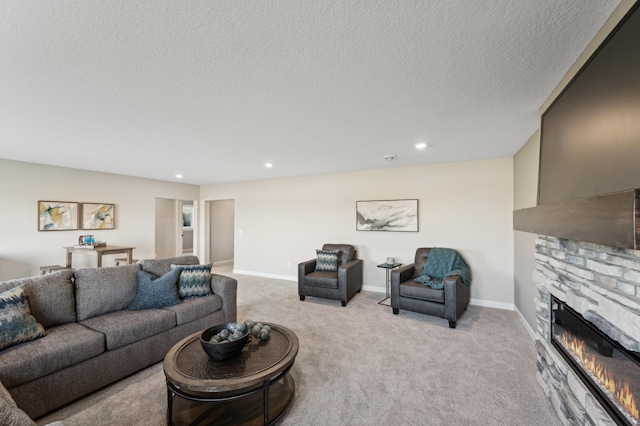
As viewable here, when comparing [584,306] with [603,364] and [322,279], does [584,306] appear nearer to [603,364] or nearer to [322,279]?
[603,364]

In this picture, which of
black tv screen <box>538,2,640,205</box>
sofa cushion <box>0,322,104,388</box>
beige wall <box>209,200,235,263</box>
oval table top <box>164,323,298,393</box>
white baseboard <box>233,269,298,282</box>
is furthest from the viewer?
beige wall <box>209,200,235,263</box>

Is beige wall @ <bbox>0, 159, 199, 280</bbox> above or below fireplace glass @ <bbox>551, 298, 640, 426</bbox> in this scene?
above

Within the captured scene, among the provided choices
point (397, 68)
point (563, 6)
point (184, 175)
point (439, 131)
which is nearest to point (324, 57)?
point (397, 68)

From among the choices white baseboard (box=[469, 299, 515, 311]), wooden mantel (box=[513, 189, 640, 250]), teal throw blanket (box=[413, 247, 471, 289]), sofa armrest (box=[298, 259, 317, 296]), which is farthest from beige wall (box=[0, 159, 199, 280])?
wooden mantel (box=[513, 189, 640, 250])

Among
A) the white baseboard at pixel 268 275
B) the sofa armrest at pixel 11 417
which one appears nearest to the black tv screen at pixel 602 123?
the sofa armrest at pixel 11 417

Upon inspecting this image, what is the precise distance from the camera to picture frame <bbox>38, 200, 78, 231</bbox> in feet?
15.5

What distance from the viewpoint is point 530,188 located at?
318 centimetres

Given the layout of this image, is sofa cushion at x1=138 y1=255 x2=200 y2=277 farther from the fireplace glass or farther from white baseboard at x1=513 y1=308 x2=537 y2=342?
white baseboard at x1=513 y1=308 x2=537 y2=342

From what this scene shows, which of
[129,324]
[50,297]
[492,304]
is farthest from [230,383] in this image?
[492,304]

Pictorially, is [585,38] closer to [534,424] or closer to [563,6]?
[563,6]

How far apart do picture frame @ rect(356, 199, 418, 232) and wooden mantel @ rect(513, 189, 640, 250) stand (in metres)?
3.11

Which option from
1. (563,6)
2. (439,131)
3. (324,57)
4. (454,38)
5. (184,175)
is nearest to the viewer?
(563,6)

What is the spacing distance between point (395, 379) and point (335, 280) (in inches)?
82.0

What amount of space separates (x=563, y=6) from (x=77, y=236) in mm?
7132
